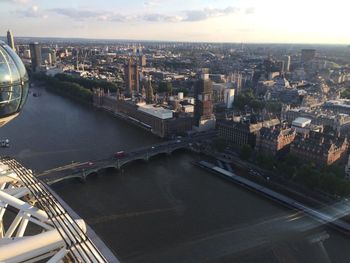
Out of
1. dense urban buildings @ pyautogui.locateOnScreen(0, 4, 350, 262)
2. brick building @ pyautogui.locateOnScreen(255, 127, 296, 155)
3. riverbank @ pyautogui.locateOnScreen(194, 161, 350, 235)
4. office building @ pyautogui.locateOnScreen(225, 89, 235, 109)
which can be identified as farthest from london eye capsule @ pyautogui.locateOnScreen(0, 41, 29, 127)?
office building @ pyautogui.locateOnScreen(225, 89, 235, 109)

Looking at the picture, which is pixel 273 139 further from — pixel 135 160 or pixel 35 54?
pixel 35 54

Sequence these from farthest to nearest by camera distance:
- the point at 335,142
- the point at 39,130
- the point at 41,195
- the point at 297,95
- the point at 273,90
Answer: the point at 273,90 < the point at 297,95 < the point at 39,130 < the point at 335,142 < the point at 41,195

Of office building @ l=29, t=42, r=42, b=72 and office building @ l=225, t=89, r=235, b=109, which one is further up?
office building @ l=29, t=42, r=42, b=72

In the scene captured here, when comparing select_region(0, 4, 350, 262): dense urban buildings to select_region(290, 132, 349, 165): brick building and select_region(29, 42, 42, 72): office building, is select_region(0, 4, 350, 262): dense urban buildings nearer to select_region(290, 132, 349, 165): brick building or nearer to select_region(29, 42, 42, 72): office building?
select_region(290, 132, 349, 165): brick building

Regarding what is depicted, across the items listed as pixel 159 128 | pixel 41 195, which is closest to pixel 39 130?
pixel 159 128

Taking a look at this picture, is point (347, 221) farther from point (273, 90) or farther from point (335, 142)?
point (273, 90)

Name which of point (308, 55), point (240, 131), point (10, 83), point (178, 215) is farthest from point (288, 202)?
point (308, 55)
